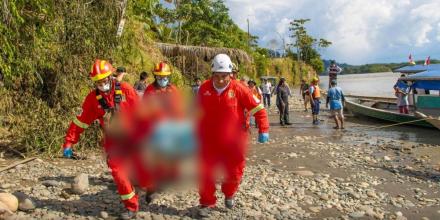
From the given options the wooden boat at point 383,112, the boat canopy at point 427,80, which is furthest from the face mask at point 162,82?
the boat canopy at point 427,80

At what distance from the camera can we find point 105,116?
5.47 meters

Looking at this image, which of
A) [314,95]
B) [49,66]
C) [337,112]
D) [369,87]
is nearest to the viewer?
[49,66]

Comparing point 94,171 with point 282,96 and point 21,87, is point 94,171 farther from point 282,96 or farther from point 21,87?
point 282,96

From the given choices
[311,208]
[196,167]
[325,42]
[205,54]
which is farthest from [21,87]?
[325,42]

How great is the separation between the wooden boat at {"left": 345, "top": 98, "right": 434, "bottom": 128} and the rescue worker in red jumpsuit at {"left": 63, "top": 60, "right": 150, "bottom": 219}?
11.5 m

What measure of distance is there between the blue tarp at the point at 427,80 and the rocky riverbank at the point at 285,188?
4.53 m

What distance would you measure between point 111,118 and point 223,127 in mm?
1397

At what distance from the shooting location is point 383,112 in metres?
16.5

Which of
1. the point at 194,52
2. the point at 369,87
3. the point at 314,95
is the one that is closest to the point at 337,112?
the point at 314,95

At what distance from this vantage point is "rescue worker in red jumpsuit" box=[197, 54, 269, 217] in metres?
5.31

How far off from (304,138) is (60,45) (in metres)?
7.29

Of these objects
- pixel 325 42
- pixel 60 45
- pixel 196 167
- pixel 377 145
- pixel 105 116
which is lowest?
pixel 377 145

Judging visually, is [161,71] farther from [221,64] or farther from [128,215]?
[128,215]

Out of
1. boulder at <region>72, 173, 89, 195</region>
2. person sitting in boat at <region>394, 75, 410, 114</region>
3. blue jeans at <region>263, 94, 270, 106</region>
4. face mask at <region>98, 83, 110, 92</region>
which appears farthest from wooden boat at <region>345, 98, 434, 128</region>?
face mask at <region>98, 83, 110, 92</region>
